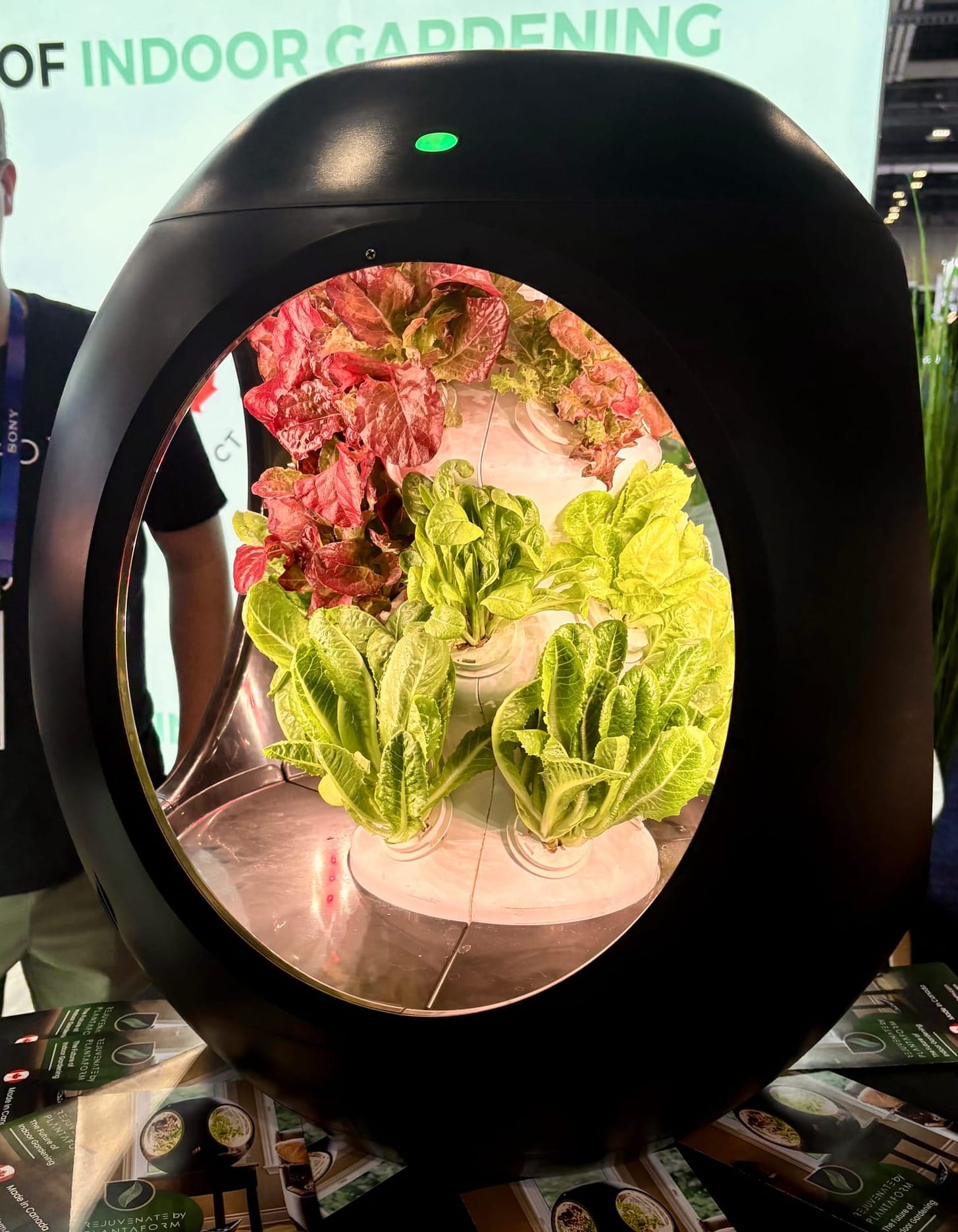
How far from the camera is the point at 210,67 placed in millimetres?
1469

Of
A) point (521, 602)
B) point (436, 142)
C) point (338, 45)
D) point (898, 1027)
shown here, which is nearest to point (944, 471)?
point (898, 1027)

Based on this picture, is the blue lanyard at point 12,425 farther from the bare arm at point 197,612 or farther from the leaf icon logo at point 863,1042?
the leaf icon logo at point 863,1042

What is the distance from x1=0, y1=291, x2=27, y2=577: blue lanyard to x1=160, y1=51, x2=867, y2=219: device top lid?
2.84ft

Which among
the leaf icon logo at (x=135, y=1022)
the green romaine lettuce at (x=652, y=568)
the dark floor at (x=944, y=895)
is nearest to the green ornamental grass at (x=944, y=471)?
the dark floor at (x=944, y=895)

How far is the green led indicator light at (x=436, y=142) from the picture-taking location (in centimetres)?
51

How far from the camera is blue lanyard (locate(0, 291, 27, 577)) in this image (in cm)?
127

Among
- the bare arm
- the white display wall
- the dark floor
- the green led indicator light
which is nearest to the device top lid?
the green led indicator light

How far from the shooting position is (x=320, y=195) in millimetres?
514

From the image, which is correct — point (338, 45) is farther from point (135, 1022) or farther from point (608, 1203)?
point (608, 1203)

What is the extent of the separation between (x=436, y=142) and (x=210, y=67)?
1191 millimetres

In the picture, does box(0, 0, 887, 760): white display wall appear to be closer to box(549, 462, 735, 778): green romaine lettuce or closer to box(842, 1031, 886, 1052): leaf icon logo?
box(549, 462, 735, 778): green romaine lettuce

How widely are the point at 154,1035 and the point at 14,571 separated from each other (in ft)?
2.25

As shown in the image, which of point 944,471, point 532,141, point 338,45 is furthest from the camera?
point 338,45

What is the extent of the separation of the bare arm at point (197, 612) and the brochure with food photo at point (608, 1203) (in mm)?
409
